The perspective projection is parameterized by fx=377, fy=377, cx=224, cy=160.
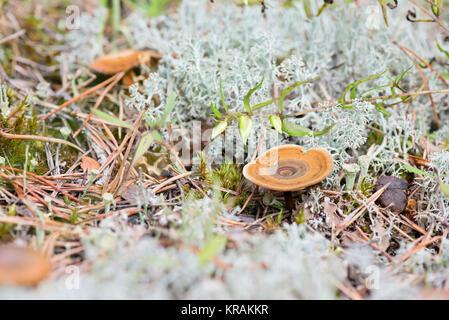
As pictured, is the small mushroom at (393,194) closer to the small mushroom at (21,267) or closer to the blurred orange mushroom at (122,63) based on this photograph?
the small mushroom at (21,267)

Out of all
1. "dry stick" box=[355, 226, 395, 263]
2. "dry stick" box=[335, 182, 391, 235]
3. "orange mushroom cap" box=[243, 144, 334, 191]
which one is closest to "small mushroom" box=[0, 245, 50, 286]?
"orange mushroom cap" box=[243, 144, 334, 191]

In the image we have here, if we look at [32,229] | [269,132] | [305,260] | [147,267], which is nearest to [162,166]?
[269,132]

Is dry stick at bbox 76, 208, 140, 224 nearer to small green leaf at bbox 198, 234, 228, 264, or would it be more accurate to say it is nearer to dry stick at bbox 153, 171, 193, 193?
dry stick at bbox 153, 171, 193, 193

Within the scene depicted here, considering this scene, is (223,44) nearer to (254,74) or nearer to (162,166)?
(254,74)

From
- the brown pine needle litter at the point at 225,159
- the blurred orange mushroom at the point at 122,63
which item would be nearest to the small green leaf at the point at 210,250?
the brown pine needle litter at the point at 225,159

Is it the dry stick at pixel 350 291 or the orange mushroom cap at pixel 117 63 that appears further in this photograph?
the orange mushroom cap at pixel 117 63
